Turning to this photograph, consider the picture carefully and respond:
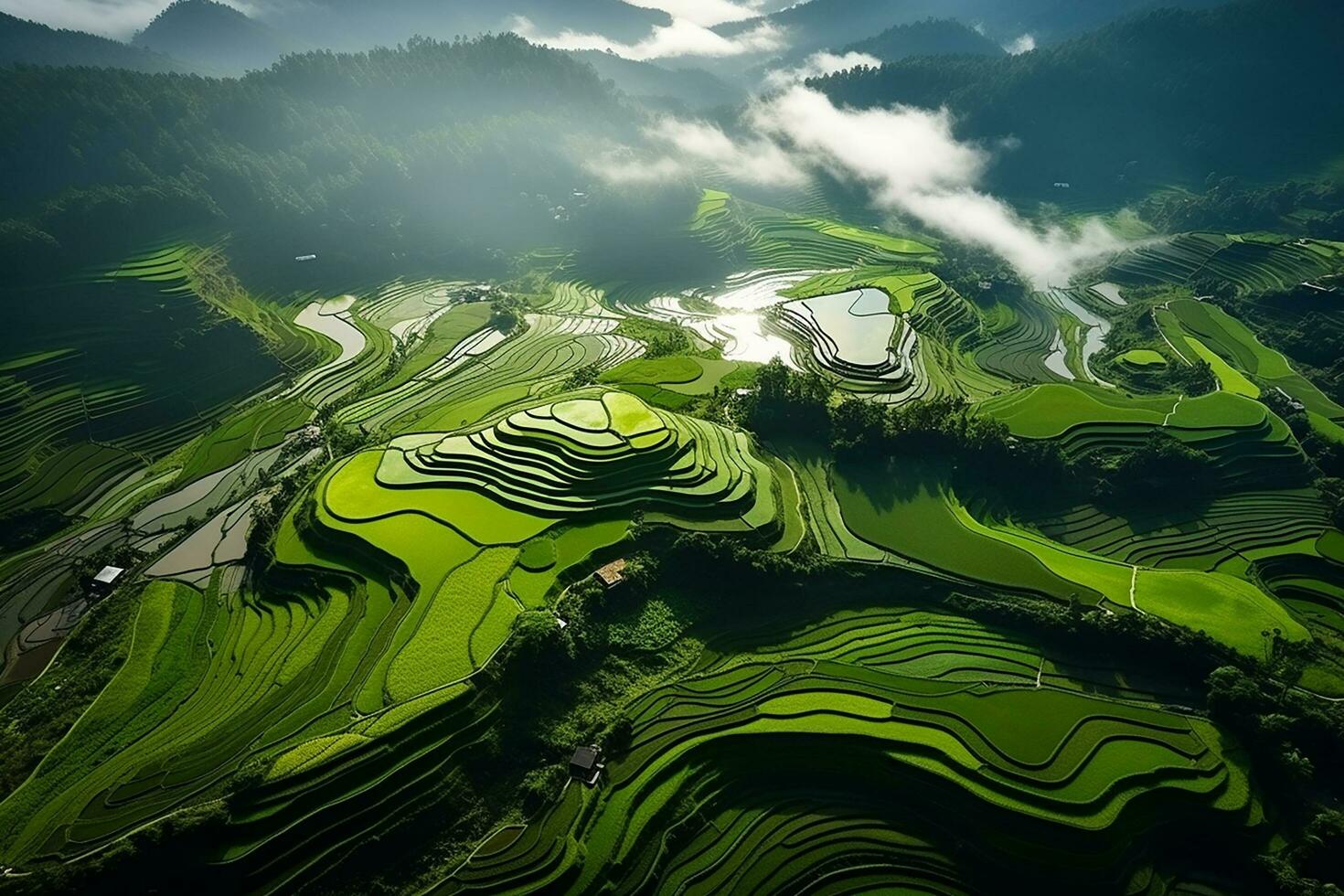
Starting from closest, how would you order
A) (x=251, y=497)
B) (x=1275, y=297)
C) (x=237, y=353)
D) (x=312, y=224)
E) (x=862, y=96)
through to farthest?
(x=251, y=497)
(x=237, y=353)
(x=1275, y=297)
(x=312, y=224)
(x=862, y=96)

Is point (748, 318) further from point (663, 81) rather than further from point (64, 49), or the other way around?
point (64, 49)

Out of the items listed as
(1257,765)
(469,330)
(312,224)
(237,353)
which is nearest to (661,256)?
(469,330)

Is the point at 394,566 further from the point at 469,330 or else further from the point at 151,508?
the point at 469,330

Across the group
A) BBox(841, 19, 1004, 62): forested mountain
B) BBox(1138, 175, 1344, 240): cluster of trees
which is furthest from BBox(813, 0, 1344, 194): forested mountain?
BBox(841, 19, 1004, 62): forested mountain

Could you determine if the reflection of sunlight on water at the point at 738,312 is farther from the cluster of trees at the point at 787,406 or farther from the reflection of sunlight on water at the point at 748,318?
the cluster of trees at the point at 787,406

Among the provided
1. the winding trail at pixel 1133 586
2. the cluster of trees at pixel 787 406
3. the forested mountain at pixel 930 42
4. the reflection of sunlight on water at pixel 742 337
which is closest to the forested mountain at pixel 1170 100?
the forested mountain at pixel 930 42

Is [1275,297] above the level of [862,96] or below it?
below
